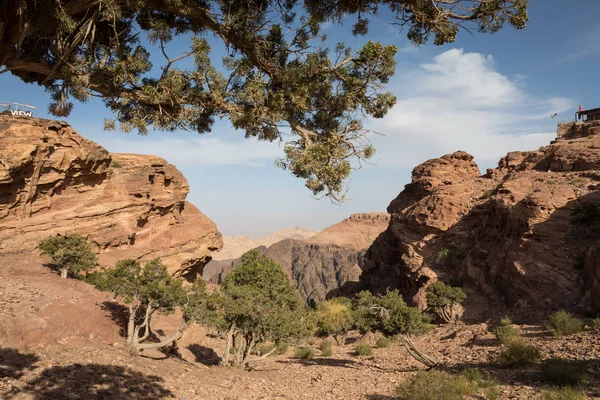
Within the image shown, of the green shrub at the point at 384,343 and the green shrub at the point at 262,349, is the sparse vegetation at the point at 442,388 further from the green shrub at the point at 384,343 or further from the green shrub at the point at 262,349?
the green shrub at the point at 262,349

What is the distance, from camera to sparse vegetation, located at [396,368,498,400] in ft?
31.5

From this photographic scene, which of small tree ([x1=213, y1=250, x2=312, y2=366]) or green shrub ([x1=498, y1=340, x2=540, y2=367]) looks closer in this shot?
green shrub ([x1=498, y1=340, x2=540, y2=367])

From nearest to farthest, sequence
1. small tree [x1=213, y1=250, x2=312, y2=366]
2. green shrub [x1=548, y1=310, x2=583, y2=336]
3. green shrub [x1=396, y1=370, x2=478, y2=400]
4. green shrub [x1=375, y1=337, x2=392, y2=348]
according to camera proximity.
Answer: green shrub [x1=396, y1=370, x2=478, y2=400] → green shrub [x1=548, y1=310, x2=583, y2=336] → small tree [x1=213, y1=250, x2=312, y2=366] → green shrub [x1=375, y1=337, x2=392, y2=348]

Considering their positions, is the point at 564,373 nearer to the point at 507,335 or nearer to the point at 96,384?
the point at 507,335

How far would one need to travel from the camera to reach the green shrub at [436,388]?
9.58 meters

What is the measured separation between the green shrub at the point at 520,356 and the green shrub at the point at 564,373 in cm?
213

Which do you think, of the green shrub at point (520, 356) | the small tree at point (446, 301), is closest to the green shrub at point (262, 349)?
the small tree at point (446, 301)

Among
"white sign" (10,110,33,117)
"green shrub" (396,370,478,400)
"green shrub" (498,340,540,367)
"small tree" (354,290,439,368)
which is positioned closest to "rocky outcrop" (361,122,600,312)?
"green shrub" (498,340,540,367)

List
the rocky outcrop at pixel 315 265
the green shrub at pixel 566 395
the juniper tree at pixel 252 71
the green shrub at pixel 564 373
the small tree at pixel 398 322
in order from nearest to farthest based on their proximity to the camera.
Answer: the juniper tree at pixel 252 71, the green shrub at pixel 566 395, the green shrub at pixel 564 373, the small tree at pixel 398 322, the rocky outcrop at pixel 315 265

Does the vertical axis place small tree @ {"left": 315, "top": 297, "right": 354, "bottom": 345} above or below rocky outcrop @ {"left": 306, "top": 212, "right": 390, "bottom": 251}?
below

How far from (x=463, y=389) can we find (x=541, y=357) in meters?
5.88

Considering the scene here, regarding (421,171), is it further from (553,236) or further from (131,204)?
(131,204)

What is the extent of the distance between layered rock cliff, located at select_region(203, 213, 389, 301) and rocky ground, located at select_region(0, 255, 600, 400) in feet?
320

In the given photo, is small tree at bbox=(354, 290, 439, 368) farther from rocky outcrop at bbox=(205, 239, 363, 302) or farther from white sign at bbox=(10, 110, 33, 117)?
rocky outcrop at bbox=(205, 239, 363, 302)
